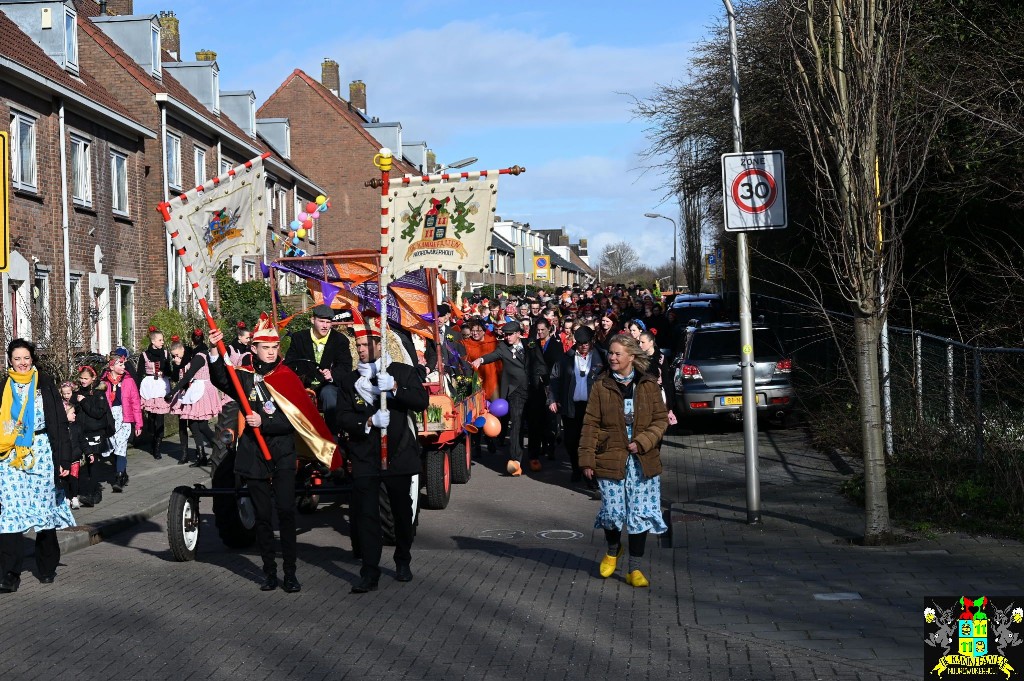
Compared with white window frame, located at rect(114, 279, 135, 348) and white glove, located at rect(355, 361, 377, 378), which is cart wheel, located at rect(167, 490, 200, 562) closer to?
white glove, located at rect(355, 361, 377, 378)

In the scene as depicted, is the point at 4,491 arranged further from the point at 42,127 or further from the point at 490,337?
the point at 42,127

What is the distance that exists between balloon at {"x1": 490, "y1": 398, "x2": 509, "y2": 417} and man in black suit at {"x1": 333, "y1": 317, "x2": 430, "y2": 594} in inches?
246

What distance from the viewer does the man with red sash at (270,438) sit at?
838 cm

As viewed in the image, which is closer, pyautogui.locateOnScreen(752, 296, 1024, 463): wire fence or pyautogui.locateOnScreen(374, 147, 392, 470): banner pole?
pyautogui.locateOnScreen(374, 147, 392, 470): banner pole

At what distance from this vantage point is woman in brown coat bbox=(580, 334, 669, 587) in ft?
27.0

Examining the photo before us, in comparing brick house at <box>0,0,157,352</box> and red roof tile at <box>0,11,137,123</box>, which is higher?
red roof tile at <box>0,11,137,123</box>

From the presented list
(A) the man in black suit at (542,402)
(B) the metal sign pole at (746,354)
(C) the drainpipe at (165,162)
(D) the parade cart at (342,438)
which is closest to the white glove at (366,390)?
(D) the parade cart at (342,438)

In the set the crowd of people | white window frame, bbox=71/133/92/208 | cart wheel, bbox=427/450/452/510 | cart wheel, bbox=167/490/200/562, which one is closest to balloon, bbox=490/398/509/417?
cart wheel, bbox=427/450/452/510

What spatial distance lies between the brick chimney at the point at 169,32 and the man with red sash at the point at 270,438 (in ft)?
112

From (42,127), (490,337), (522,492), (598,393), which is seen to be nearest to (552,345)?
(490,337)

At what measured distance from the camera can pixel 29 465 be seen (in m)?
8.91

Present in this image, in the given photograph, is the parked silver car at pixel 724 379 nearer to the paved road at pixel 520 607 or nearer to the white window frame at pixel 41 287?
the paved road at pixel 520 607

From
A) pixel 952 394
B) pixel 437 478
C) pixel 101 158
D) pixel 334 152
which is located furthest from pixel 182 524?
pixel 334 152
